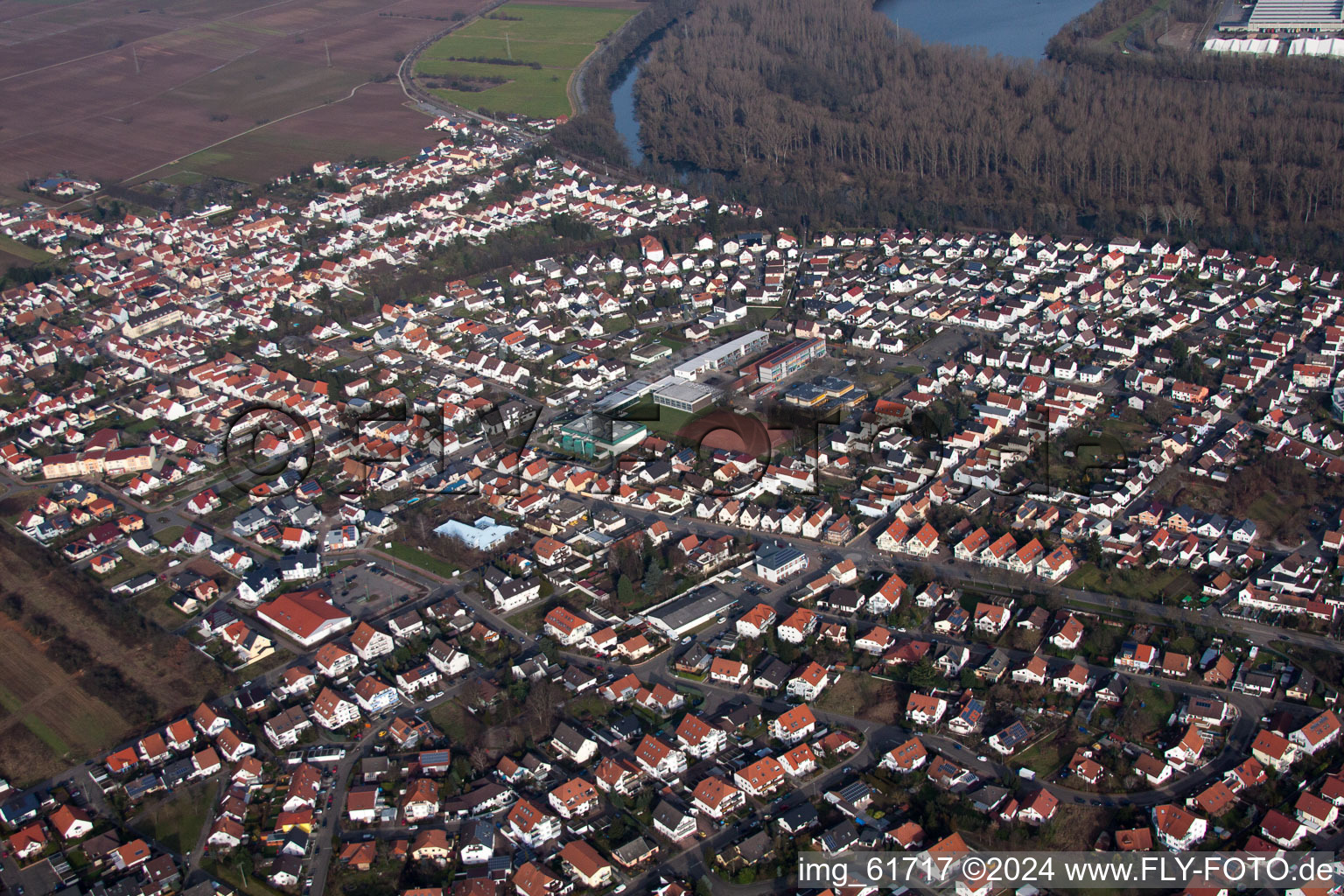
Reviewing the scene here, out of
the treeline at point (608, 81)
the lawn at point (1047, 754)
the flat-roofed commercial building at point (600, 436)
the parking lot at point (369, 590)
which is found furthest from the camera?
the treeline at point (608, 81)

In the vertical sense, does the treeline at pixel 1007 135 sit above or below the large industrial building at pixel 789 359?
above

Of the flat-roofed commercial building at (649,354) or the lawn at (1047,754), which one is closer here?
the lawn at (1047,754)

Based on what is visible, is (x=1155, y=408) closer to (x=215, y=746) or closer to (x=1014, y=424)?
(x=1014, y=424)

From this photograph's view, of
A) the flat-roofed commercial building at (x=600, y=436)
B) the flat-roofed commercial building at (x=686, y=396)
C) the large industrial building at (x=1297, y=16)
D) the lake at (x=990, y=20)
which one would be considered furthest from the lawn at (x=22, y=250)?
the large industrial building at (x=1297, y=16)

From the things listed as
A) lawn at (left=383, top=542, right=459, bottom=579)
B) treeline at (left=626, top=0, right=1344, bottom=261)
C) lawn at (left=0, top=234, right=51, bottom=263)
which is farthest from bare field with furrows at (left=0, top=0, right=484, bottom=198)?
lawn at (left=383, top=542, right=459, bottom=579)

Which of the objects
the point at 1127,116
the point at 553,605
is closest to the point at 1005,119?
the point at 1127,116

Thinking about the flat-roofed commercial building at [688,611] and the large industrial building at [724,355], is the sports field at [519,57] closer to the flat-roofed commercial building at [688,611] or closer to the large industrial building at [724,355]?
the large industrial building at [724,355]

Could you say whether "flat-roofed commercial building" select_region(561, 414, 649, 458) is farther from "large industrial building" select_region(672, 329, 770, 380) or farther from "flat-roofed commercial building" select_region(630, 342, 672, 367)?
"flat-roofed commercial building" select_region(630, 342, 672, 367)
